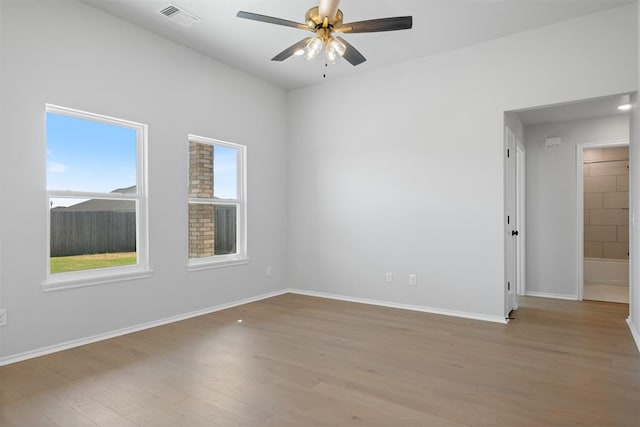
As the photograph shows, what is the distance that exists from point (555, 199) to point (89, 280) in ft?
19.2

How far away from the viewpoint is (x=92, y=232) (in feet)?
11.7

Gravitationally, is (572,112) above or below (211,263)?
above

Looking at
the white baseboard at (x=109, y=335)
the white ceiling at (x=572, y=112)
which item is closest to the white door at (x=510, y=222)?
the white ceiling at (x=572, y=112)

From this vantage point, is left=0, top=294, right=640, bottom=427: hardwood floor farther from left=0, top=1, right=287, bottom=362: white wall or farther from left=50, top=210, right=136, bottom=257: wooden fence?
left=50, top=210, right=136, bottom=257: wooden fence

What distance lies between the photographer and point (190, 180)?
4.47 m

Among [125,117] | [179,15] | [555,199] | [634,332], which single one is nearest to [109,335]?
[125,117]

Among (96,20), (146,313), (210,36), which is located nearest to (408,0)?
(210,36)

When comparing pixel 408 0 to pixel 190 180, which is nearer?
pixel 408 0

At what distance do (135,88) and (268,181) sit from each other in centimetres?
215

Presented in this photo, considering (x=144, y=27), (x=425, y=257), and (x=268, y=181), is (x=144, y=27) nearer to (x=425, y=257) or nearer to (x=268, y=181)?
(x=268, y=181)

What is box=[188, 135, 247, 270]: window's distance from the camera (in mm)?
4492

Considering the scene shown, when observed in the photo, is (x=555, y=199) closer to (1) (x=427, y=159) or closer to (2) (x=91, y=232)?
(1) (x=427, y=159)

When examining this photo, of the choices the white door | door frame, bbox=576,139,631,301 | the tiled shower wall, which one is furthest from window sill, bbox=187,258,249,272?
the tiled shower wall

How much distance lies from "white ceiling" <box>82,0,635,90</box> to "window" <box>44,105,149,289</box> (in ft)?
3.63
